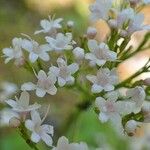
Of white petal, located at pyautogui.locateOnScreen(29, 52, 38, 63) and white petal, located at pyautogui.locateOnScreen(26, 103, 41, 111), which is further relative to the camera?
white petal, located at pyautogui.locateOnScreen(29, 52, 38, 63)

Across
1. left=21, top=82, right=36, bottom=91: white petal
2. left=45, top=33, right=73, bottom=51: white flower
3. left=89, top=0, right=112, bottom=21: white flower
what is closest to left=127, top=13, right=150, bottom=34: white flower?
left=89, top=0, right=112, bottom=21: white flower

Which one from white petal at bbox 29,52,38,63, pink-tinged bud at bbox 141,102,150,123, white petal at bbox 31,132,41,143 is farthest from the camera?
white petal at bbox 29,52,38,63

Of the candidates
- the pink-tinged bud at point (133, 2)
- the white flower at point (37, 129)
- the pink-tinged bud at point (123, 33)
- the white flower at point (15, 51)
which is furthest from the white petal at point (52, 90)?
the pink-tinged bud at point (133, 2)

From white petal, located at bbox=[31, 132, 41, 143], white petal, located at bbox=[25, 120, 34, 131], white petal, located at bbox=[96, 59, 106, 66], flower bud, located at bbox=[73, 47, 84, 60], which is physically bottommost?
white petal, located at bbox=[31, 132, 41, 143]

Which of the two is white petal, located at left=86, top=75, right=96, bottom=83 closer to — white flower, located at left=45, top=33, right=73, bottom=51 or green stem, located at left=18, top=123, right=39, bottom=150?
white flower, located at left=45, top=33, right=73, bottom=51

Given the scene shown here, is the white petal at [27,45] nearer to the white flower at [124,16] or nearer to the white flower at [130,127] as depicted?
the white flower at [124,16]

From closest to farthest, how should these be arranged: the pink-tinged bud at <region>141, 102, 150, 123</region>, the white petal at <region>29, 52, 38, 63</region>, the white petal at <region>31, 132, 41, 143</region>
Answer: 1. the white petal at <region>31, 132, 41, 143</region>
2. the pink-tinged bud at <region>141, 102, 150, 123</region>
3. the white petal at <region>29, 52, 38, 63</region>

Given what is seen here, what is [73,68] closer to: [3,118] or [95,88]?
[95,88]
